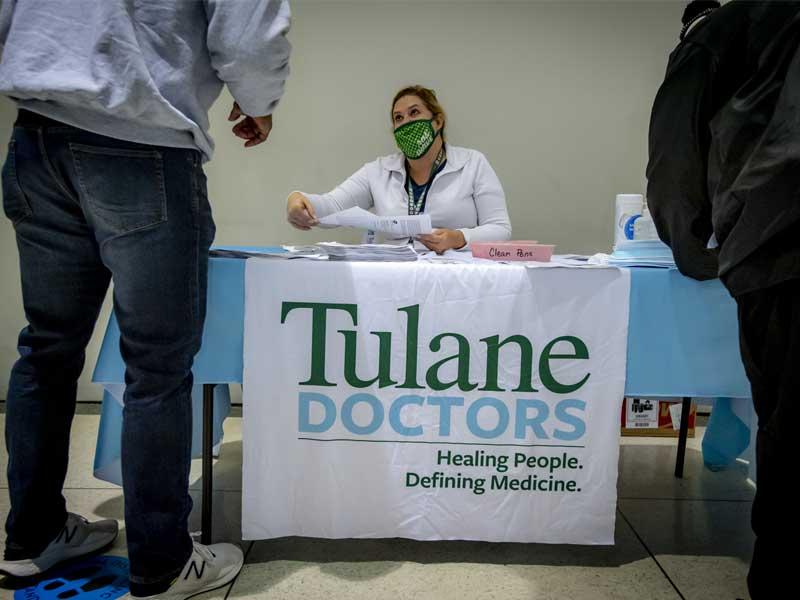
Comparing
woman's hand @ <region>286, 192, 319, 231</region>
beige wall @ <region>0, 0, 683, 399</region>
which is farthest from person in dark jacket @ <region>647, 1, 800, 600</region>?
beige wall @ <region>0, 0, 683, 399</region>

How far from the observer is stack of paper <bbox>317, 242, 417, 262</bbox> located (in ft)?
4.41

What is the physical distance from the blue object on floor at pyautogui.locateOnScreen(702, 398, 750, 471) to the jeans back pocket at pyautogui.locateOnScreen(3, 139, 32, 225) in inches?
65.2

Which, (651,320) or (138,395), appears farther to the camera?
(651,320)

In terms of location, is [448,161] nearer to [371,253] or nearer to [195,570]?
[371,253]

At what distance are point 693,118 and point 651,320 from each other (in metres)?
0.43

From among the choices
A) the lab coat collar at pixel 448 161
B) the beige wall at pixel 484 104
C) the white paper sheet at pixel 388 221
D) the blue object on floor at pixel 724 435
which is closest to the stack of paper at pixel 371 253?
the white paper sheet at pixel 388 221

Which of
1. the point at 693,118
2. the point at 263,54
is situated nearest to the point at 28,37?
the point at 263,54

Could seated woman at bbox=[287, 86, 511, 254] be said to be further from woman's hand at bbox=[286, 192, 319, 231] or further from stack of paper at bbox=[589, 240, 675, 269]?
stack of paper at bbox=[589, 240, 675, 269]

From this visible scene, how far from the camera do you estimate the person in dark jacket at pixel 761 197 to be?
813 mm

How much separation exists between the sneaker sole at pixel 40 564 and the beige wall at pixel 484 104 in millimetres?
1551

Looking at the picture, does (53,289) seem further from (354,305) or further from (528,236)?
(528,236)

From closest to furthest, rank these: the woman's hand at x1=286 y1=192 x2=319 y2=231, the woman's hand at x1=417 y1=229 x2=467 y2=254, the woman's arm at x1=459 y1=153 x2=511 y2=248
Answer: the woman's hand at x1=417 y1=229 x2=467 y2=254 → the woman's hand at x1=286 y1=192 x2=319 y2=231 → the woman's arm at x1=459 y1=153 x2=511 y2=248

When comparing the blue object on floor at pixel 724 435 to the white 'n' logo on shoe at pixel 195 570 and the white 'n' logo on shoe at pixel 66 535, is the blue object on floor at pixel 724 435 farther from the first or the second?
the white 'n' logo on shoe at pixel 66 535

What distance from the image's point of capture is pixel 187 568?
113 cm
